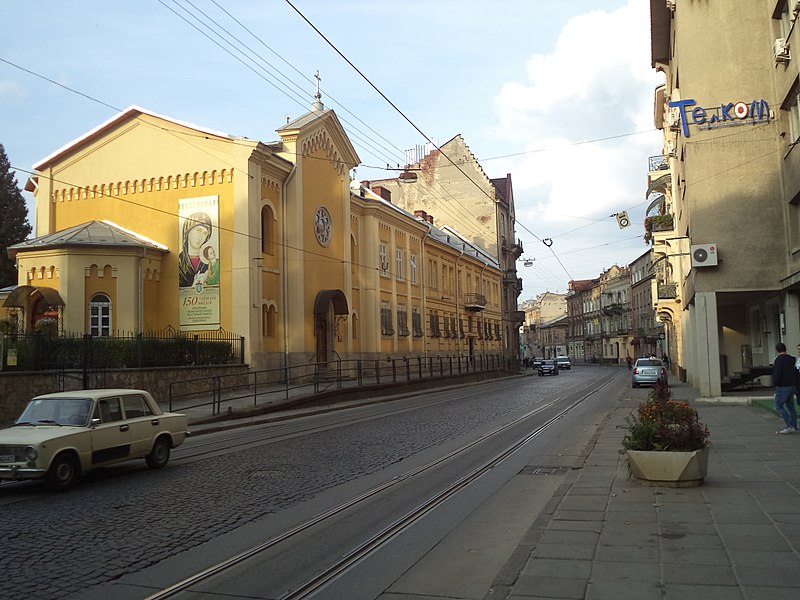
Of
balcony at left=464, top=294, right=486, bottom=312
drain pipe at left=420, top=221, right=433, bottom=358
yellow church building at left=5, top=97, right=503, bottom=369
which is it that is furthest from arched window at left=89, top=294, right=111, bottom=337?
balcony at left=464, top=294, right=486, bottom=312

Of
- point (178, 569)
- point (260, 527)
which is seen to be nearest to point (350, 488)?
point (260, 527)

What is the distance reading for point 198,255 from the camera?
101 ft

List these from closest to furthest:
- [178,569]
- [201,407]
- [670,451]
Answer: [178,569] → [670,451] → [201,407]

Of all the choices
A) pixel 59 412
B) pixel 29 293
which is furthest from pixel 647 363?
pixel 59 412

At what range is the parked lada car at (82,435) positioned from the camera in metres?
10.2

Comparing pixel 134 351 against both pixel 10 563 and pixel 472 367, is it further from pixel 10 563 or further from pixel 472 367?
pixel 472 367

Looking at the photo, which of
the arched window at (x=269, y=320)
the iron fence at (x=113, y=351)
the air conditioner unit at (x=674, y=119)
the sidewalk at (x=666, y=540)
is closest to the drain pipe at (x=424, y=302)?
the arched window at (x=269, y=320)

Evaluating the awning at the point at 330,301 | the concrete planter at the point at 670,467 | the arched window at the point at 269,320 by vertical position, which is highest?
the awning at the point at 330,301

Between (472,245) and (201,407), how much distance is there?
4937 centimetres

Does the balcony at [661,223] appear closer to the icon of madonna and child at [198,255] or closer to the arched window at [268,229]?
the arched window at [268,229]

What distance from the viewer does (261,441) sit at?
16.0 metres

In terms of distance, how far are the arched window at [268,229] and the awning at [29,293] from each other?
8.77 m

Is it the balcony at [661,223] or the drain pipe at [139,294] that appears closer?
the drain pipe at [139,294]

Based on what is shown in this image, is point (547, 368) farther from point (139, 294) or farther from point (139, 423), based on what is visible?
point (139, 423)
